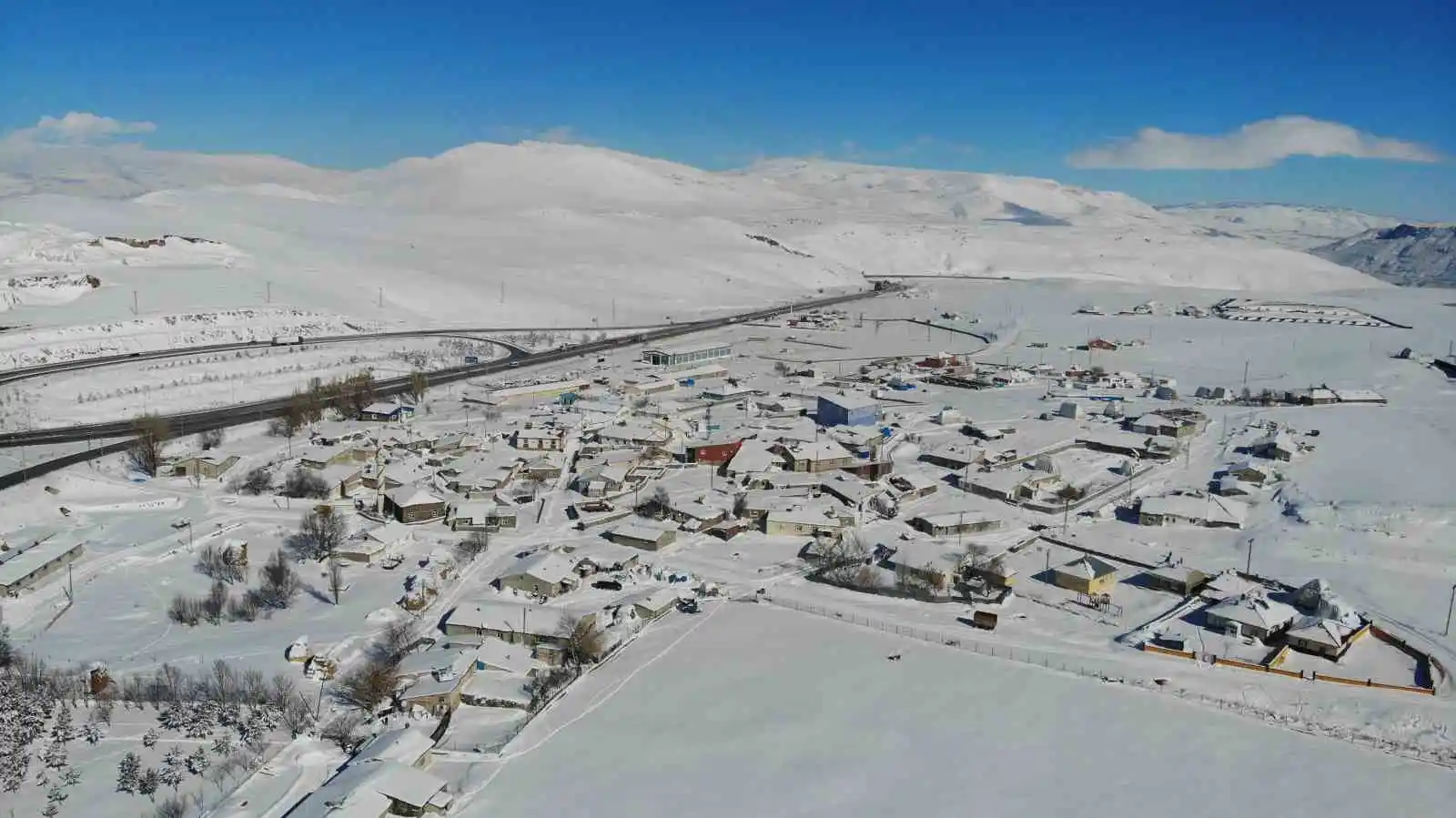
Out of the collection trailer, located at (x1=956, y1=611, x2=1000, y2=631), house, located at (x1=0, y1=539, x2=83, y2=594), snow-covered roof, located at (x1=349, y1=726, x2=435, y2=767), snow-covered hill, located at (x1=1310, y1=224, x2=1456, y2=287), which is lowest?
snow-covered roof, located at (x1=349, y1=726, x2=435, y2=767)

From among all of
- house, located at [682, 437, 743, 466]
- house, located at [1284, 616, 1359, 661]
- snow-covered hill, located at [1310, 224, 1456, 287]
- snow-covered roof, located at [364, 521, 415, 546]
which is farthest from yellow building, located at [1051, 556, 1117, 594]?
snow-covered hill, located at [1310, 224, 1456, 287]

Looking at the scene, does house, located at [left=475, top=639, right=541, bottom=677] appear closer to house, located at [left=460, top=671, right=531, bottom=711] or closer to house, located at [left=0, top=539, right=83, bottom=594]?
house, located at [left=460, top=671, right=531, bottom=711]

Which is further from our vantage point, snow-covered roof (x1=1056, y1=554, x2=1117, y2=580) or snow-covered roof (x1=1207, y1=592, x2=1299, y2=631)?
snow-covered roof (x1=1056, y1=554, x2=1117, y2=580)

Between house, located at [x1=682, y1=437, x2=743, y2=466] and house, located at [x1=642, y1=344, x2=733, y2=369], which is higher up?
house, located at [x1=642, y1=344, x2=733, y2=369]

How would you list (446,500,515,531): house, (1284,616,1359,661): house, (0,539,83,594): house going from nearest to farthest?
(1284,616,1359,661): house < (0,539,83,594): house < (446,500,515,531): house

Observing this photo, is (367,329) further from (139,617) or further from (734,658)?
(734,658)

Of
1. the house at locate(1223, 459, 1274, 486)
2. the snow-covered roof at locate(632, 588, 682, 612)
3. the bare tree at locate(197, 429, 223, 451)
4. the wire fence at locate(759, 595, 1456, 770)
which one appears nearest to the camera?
the wire fence at locate(759, 595, 1456, 770)
